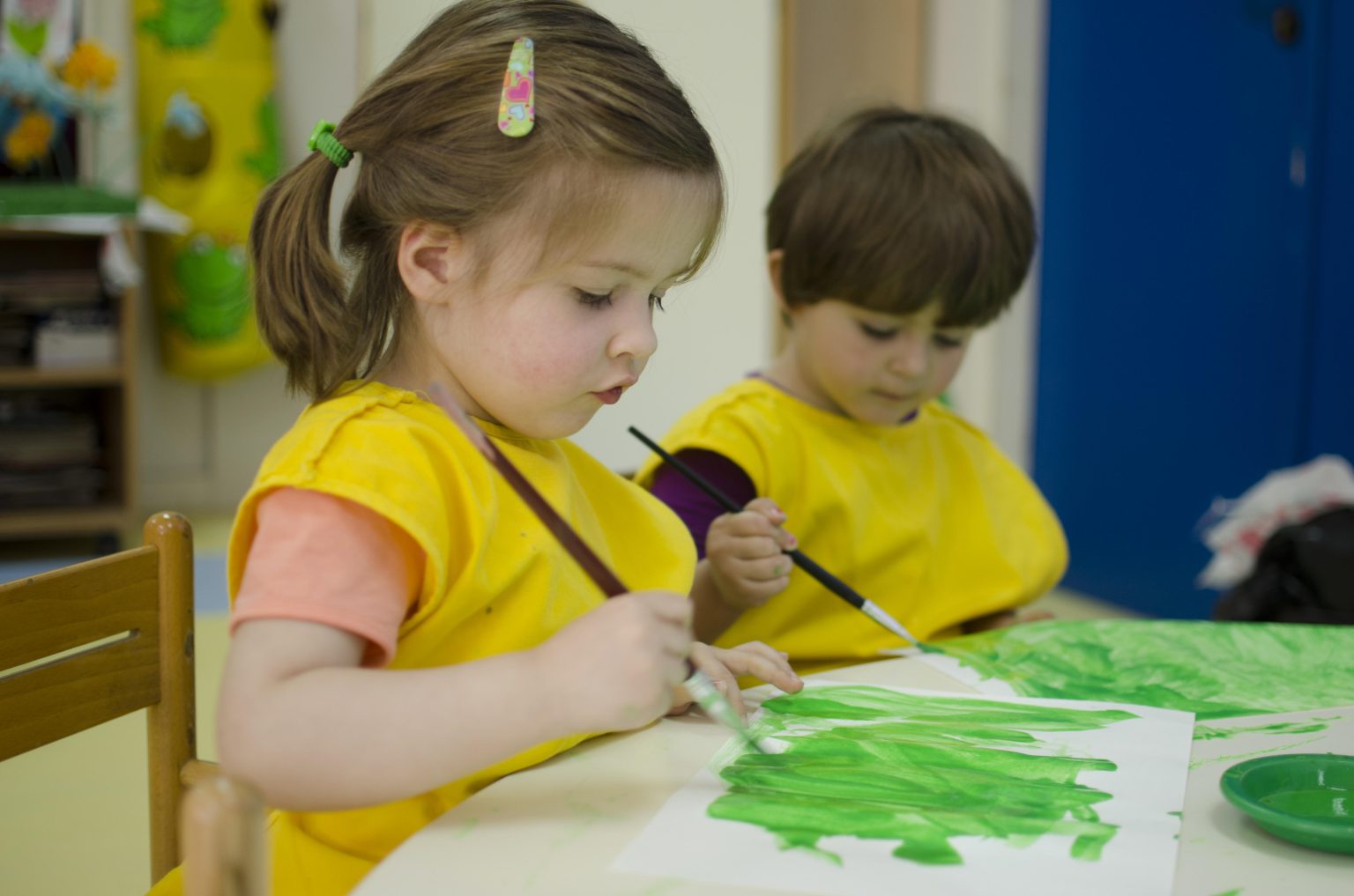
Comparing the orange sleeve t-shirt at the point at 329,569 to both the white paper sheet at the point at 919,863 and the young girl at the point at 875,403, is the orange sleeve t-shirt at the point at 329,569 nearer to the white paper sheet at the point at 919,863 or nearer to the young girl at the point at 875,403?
the white paper sheet at the point at 919,863

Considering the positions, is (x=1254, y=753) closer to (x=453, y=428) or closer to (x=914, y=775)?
(x=914, y=775)

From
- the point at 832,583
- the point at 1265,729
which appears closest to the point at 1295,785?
the point at 1265,729

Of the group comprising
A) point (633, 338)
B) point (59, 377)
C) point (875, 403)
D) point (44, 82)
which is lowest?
point (59, 377)

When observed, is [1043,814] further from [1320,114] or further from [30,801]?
[1320,114]

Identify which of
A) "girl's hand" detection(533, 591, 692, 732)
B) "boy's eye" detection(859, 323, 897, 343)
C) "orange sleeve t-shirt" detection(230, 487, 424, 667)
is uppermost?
"boy's eye" detection(859, 323, 897, 343)

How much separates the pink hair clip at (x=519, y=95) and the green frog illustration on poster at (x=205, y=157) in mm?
3230

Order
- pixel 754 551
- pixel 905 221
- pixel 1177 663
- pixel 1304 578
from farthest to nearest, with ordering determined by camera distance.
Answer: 1. pixel 1304 578
2. pixel 905 221
3. pixel 754 551
4. pixel 1177 663

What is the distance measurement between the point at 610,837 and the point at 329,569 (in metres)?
0.19

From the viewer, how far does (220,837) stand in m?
0.44

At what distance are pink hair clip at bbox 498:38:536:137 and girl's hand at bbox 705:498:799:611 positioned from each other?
0.42m

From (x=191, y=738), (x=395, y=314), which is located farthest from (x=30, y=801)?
(x=395, y=314)

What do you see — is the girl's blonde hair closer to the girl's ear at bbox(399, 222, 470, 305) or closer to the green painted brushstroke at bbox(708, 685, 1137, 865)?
the girl's ear at bbox(399, 222, 470, 305)

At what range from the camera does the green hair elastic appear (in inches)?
33.4

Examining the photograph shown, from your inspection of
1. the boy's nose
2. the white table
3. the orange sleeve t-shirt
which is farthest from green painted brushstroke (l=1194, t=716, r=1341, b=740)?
the boy's nose
